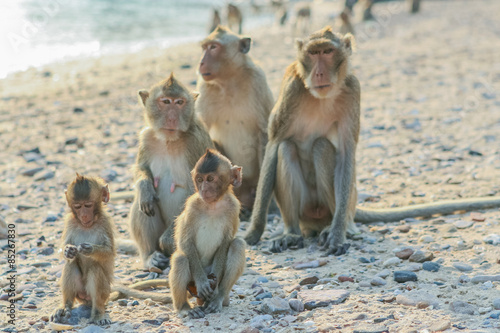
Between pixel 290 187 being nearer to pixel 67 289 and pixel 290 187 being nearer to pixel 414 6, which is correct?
pixel 67 289

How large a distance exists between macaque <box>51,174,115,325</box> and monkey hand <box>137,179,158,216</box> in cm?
95

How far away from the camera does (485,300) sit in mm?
4000

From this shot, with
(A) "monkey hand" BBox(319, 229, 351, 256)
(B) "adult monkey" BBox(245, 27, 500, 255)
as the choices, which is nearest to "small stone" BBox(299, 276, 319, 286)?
(A) "monkey hand" BBox(319, 229, 351, 256)

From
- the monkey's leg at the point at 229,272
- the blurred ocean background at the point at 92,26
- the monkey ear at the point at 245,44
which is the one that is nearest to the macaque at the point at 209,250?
the monkey's leg at the point at 229,272

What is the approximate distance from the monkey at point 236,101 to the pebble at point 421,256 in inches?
83.1

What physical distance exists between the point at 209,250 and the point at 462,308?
5.04 ft

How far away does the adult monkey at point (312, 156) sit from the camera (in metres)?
5.34

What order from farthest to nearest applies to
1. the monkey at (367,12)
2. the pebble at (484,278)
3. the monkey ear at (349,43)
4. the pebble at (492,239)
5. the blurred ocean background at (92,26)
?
the monkey at (367,12)
the blurred ocean background at (92,26)
the monkey ear at (349,43)
the pebble at (492,239)
the pebble at (484,278)

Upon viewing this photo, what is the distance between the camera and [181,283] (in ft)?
13.3

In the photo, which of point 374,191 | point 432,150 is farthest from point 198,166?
point 432,150

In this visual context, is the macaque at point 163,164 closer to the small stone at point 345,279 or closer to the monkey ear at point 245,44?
the small stone at point 345,279

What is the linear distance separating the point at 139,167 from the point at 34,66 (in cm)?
1241

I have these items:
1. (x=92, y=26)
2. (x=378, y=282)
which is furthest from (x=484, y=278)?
(x=92, y=26)

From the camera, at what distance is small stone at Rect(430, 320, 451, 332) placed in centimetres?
365
